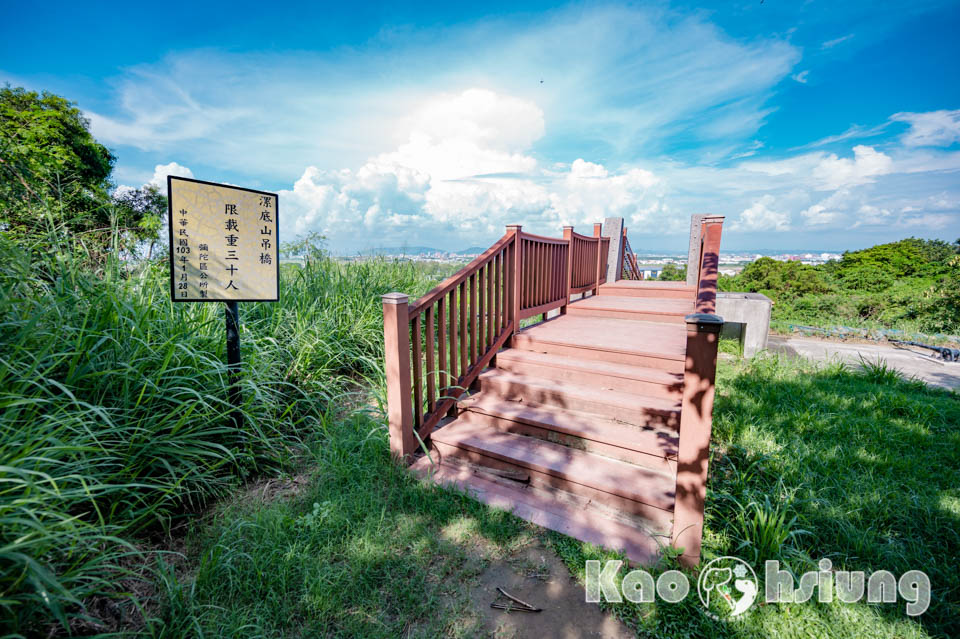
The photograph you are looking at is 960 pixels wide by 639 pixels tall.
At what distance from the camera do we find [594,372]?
11.2ft

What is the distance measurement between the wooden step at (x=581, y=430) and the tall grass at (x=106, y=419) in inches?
60.9

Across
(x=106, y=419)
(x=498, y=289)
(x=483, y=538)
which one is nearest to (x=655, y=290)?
(x=498, y=289)

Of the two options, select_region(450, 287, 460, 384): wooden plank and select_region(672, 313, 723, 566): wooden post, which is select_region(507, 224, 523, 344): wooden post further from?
select_region(672, 313, 723, 566): wooden post

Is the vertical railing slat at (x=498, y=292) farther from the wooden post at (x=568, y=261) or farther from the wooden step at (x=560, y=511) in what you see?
the wooden post at (x=568, y=261)

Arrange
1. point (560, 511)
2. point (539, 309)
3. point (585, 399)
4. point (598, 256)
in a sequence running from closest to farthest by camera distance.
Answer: point (560, 511) → point (585, 399) → point (539, 309) → point (598, 256)

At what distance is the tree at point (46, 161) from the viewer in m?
2.68

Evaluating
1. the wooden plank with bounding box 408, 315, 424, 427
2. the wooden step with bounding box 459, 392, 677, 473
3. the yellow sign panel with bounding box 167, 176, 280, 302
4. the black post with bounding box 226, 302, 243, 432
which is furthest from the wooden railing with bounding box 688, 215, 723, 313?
the black post with bounding box 226, 302, 243, 432

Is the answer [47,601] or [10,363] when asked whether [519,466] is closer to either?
[47,601]

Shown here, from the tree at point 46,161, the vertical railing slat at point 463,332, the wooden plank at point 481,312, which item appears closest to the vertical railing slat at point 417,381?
the vertical railing slat at point 463,332

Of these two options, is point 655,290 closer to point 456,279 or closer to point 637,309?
point 637,309

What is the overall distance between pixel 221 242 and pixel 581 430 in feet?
9.45

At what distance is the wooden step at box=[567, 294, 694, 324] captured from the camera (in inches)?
205

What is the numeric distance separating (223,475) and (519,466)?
2.04m

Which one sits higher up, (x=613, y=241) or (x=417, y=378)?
(x=613, y=241)
